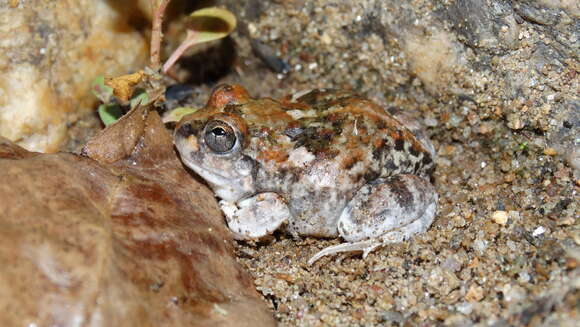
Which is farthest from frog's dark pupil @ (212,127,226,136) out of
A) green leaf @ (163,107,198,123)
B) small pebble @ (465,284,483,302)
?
small pebble @ (465,284,483,302)

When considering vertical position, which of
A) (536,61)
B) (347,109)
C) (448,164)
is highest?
(536,61)

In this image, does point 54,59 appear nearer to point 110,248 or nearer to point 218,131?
point 218,131

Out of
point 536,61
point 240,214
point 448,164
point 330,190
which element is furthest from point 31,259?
point 536,61

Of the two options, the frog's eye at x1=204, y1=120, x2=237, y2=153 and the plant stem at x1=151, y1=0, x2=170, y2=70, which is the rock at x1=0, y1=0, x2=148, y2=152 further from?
the frog's eye at x1=204, y1=120, x2=237, y2=153

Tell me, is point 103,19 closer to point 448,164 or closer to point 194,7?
point 194,7

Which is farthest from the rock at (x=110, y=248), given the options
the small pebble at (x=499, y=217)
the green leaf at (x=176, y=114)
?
the small pebble at (x=499, y=217)

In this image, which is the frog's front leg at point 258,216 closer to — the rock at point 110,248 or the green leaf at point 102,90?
the rock at point 110,248
